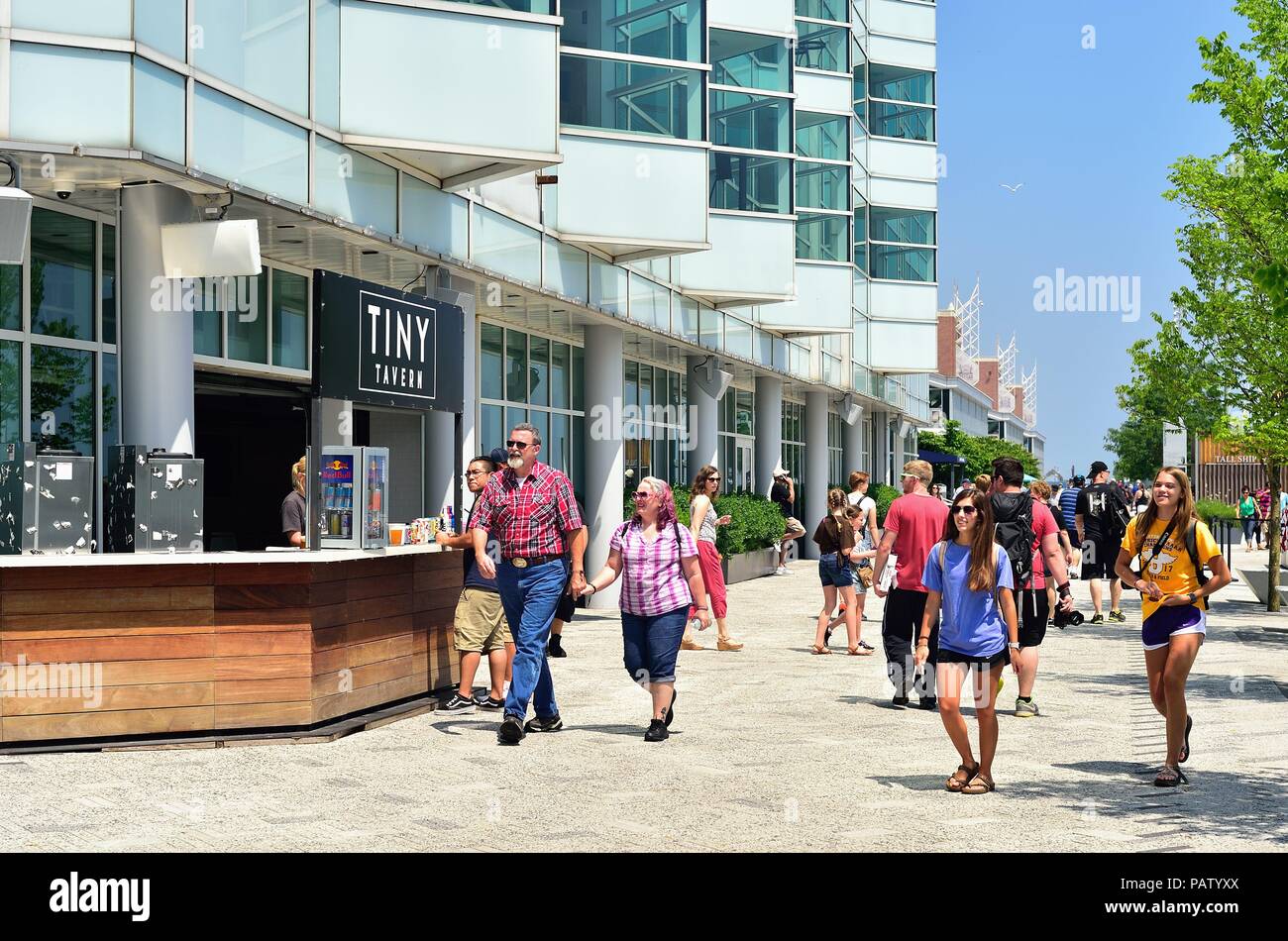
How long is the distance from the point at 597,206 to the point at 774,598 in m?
7.19

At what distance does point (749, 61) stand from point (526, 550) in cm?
1812

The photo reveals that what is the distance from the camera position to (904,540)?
36.0 ft

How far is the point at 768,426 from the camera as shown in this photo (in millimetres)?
31531

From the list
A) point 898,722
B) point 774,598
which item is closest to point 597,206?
point 774,598

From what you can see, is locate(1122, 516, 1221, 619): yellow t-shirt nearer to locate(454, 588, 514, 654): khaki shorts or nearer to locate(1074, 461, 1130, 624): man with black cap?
locate(454, 588, 514, 654): khaki shorts

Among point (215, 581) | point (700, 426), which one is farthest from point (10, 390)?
point (700, 426)

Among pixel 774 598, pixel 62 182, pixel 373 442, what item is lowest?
pixel 774 598

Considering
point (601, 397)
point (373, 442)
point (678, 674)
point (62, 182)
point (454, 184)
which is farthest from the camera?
point (601, 397)

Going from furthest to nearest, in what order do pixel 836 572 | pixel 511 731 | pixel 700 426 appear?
pixel 700 426 < pixel 836 572 < pixel 511 731

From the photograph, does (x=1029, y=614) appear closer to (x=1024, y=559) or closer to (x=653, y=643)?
(x=1024, y=559)

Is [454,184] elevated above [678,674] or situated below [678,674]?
above

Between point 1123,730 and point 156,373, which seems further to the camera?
point 156,373

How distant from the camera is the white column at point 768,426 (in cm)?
3128
